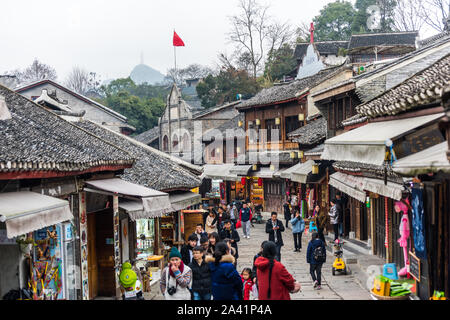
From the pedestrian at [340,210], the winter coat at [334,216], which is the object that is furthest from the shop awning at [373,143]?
the pedestrian at [340,210]

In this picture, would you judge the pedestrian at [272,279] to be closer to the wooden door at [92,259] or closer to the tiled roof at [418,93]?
the tiled roof at [418,93]

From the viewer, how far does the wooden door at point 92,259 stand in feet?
43.0

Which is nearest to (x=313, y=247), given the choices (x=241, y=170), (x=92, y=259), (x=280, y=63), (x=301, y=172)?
(x=92, y=259)

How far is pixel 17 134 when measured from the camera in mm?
9594

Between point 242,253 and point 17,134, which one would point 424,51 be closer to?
point 242,253

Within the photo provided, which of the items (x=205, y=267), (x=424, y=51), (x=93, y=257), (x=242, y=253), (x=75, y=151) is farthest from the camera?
(x=242, y=253)

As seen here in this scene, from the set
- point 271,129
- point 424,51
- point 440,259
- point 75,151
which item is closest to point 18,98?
point 75,151

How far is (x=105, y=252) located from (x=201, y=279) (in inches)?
229

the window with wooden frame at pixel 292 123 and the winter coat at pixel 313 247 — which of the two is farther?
the window with wooden frame at pixel 292 123

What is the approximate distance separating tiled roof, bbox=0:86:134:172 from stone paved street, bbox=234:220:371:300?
5.83 m

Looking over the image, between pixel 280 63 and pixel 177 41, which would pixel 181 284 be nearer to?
pixel 177 41

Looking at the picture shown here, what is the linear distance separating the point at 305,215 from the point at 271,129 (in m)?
8.44

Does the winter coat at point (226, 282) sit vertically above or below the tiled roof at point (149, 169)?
below

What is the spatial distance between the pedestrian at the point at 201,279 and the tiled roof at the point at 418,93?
437 centimetres
